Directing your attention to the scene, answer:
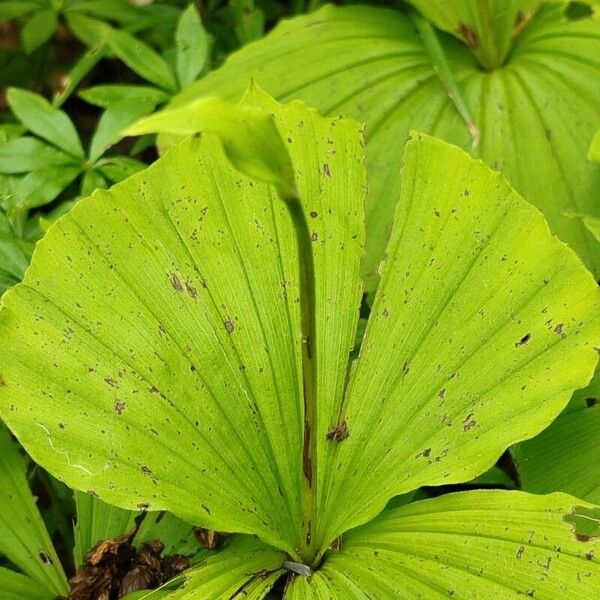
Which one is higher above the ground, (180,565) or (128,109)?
(128,109)

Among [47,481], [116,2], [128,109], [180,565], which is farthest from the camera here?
[116,2]

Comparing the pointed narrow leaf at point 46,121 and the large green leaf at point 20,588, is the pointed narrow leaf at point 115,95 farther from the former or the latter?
the large green leaf at point 20,588

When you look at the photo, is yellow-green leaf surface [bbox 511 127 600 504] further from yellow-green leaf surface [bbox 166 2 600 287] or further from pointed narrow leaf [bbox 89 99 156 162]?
pointed narrow leaf [bbox 89 99 156 162]

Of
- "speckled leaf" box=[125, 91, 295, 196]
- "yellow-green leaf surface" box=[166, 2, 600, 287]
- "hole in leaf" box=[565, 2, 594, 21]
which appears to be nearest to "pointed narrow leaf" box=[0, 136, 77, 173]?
"yellow-green leaf surface" box=[166, 2, 600, 287]

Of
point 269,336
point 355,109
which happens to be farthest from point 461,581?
point 355,109

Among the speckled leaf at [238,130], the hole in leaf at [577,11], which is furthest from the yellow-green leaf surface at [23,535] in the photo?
the hole in leaf at [577,11]

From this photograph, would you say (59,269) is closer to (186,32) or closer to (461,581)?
(461,581)
